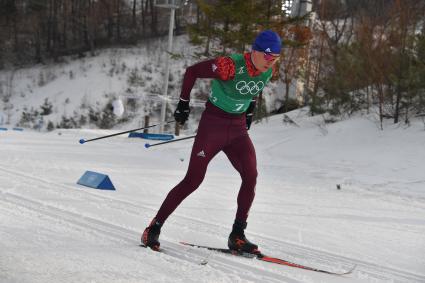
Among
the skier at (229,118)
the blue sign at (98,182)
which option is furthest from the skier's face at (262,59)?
the blue sign at (98,182)

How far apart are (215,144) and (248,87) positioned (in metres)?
0.45

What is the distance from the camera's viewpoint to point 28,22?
39.1 metres

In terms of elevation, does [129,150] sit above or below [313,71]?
below

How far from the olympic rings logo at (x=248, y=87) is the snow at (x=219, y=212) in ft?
3.70

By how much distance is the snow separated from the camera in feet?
10.2

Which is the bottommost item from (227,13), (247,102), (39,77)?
(39,77)

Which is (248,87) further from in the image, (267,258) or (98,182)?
(98,182)

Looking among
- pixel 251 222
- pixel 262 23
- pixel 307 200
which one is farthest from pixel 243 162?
pixel 262 23

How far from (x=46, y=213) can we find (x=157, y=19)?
37.0 m

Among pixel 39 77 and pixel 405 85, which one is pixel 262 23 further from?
pixel 39 77

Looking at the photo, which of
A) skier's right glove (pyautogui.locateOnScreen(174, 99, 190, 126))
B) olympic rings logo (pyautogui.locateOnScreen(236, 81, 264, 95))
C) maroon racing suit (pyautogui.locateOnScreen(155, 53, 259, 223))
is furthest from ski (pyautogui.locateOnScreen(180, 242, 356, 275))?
olympic rings logo (pyautogui.locateOnScreen(236, 81, 264, 95))

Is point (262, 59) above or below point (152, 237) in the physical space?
above

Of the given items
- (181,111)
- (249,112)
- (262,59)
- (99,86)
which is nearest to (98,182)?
(249,112)

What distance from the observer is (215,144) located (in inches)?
140
